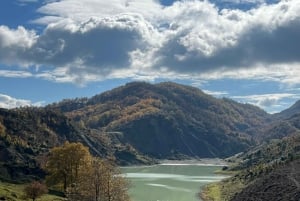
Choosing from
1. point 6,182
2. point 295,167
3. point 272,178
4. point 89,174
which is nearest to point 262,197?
point 272,178

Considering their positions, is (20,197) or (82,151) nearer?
(20,197)

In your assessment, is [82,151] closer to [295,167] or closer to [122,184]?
[122,184]

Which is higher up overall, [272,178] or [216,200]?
[272,178]

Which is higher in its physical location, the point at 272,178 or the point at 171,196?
the point at 272,178

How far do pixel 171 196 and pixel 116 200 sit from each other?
62.4 meters

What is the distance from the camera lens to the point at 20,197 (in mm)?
114500

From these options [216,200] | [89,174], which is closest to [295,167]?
[89,174]

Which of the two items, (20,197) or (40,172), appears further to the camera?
(40,172)

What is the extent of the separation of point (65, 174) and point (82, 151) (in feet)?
28.1

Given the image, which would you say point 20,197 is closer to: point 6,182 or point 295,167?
point 6,182

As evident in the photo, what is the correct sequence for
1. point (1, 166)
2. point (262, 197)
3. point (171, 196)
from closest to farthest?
point (262, 197)
point (171, 196)
point (1, 166)

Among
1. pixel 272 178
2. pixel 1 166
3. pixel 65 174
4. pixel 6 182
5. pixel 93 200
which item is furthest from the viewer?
pixel 1 166

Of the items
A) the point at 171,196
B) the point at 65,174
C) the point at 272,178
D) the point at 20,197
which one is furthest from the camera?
the point at 171,196

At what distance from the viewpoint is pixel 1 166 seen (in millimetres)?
186125
